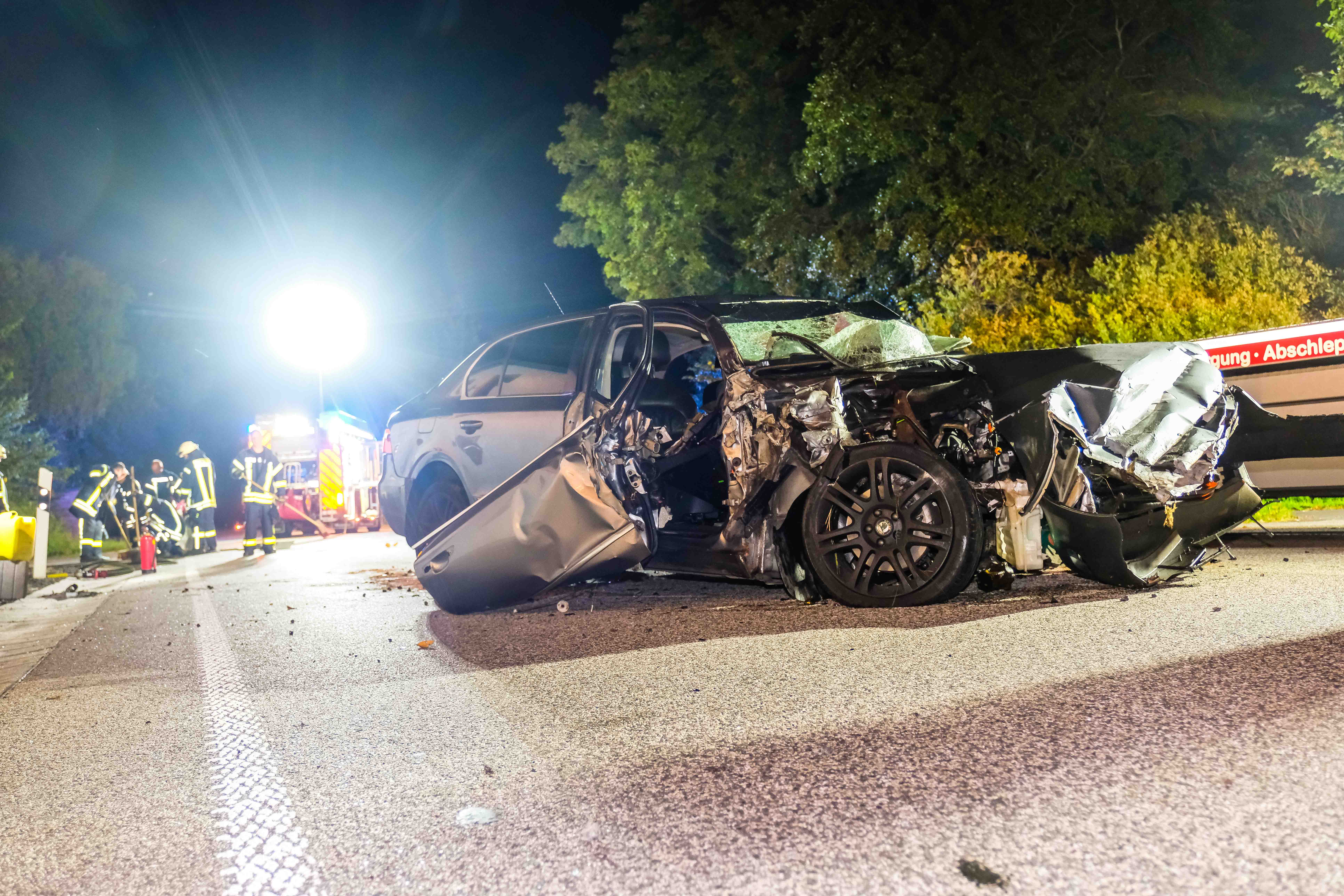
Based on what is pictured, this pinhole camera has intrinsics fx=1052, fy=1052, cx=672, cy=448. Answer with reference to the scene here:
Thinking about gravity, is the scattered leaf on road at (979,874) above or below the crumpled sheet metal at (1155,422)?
below

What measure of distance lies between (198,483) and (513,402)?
37.1 ft

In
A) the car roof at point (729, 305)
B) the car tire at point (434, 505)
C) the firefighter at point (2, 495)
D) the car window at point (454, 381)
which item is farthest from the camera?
the firefighter at point (2, 495)

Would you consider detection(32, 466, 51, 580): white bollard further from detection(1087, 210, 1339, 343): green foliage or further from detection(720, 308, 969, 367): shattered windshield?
detection(1087, 210, 1339, 343): green foliage

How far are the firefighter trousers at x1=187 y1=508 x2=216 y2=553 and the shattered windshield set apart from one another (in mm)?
13623

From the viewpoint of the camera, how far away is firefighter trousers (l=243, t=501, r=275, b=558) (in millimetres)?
15234

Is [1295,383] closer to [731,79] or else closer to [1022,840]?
[1022,840]

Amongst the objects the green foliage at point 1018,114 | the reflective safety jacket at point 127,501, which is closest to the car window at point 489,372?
the reflective safety jacket at point 127,501

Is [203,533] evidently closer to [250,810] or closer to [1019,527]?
[1019,527]

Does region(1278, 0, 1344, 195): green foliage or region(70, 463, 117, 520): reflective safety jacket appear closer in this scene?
region(1278, 0, 1344, 195): green foliage

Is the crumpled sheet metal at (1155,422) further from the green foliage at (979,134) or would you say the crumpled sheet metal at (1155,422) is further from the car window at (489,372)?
the green foliage at (979,134)

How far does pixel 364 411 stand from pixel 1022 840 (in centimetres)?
5479

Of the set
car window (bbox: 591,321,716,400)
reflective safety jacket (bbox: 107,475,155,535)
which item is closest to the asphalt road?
car window (bbox: 591,321,716,400)

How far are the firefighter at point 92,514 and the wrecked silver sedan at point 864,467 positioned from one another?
10454mm

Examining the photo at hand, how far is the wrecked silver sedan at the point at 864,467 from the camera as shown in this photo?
5258mm
